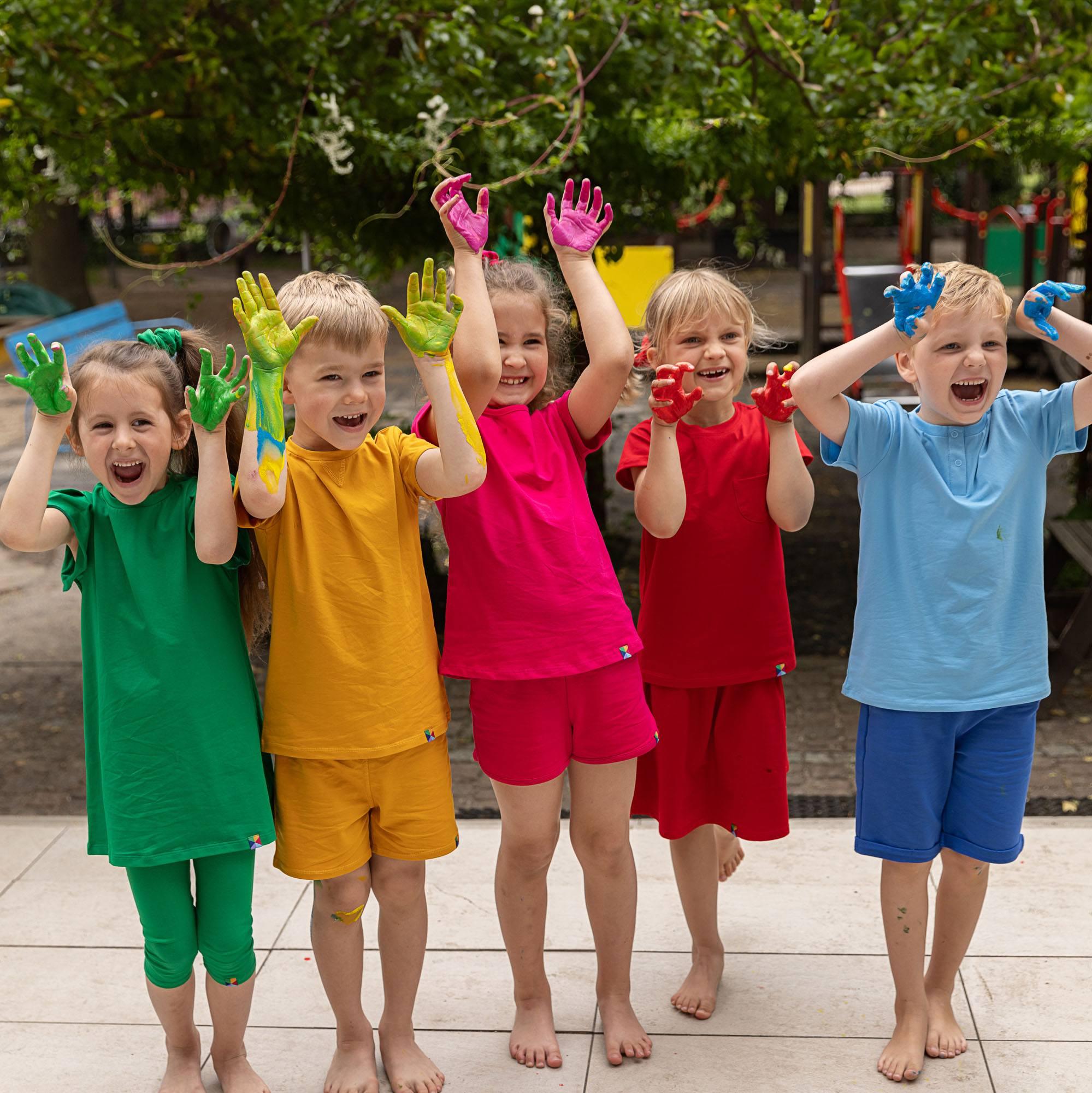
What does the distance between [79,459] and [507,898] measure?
1197 mm

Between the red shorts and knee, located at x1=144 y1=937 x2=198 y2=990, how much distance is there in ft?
2.95

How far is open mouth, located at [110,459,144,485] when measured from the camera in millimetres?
2207

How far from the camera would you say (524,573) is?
232 centimetres

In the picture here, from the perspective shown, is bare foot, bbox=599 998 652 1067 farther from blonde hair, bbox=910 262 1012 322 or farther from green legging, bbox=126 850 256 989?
blonde hair, bbox=910 262 1012 322

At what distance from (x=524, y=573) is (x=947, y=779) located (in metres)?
0.84

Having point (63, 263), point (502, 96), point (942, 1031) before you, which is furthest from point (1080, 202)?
point (63, 263)

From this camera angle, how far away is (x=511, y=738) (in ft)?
7.65

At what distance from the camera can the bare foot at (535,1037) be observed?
2.49 m

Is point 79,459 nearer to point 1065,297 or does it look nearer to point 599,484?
point 1065,297

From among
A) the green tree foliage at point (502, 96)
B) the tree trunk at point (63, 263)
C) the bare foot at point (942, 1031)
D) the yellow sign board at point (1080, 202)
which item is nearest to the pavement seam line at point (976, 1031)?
the bare foot at point (942, 1031)

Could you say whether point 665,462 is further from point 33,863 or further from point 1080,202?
point 1080,202

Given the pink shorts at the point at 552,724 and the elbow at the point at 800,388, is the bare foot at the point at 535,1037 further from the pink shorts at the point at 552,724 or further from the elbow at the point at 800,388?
the elbow at the point at 800,388

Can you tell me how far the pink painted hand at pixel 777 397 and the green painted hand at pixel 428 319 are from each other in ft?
1.79

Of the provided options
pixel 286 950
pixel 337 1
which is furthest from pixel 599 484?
pixel 286 950
